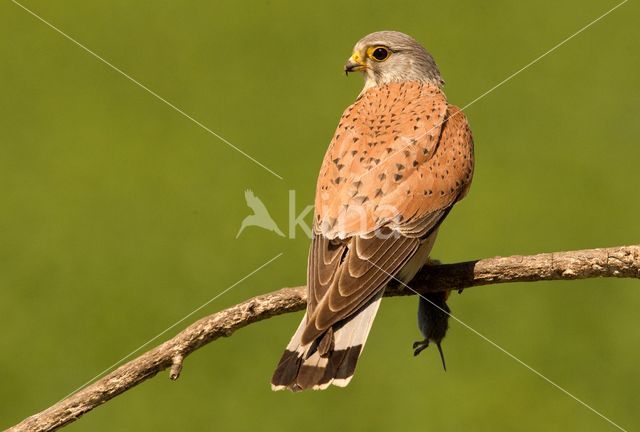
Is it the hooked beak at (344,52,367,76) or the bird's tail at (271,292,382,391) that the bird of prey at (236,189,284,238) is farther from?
the bird's tail at (271,292,382,391)

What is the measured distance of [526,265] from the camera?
4.64 meters

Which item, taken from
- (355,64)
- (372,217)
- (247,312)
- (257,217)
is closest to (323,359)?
(247,312)

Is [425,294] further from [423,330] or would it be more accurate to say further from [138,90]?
[138,90]

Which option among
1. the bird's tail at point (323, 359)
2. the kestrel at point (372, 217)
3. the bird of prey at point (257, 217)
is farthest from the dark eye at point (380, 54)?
the bird of prey at point (257, 217)

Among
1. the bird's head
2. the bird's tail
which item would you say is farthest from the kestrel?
the bird's head

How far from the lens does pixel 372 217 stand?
4.98 metres

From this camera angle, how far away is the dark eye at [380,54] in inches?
250

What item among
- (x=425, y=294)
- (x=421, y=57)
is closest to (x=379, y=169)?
(x=425, y=294)

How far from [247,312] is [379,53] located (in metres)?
2.37

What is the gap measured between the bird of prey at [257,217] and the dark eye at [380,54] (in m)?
5.07

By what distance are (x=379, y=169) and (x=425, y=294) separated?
67cm

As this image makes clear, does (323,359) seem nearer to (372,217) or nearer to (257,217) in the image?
(372,217)

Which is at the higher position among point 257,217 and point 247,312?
point 257,217

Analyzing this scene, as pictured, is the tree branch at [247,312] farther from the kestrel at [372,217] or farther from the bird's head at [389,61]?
the bird's head at [389,61]
